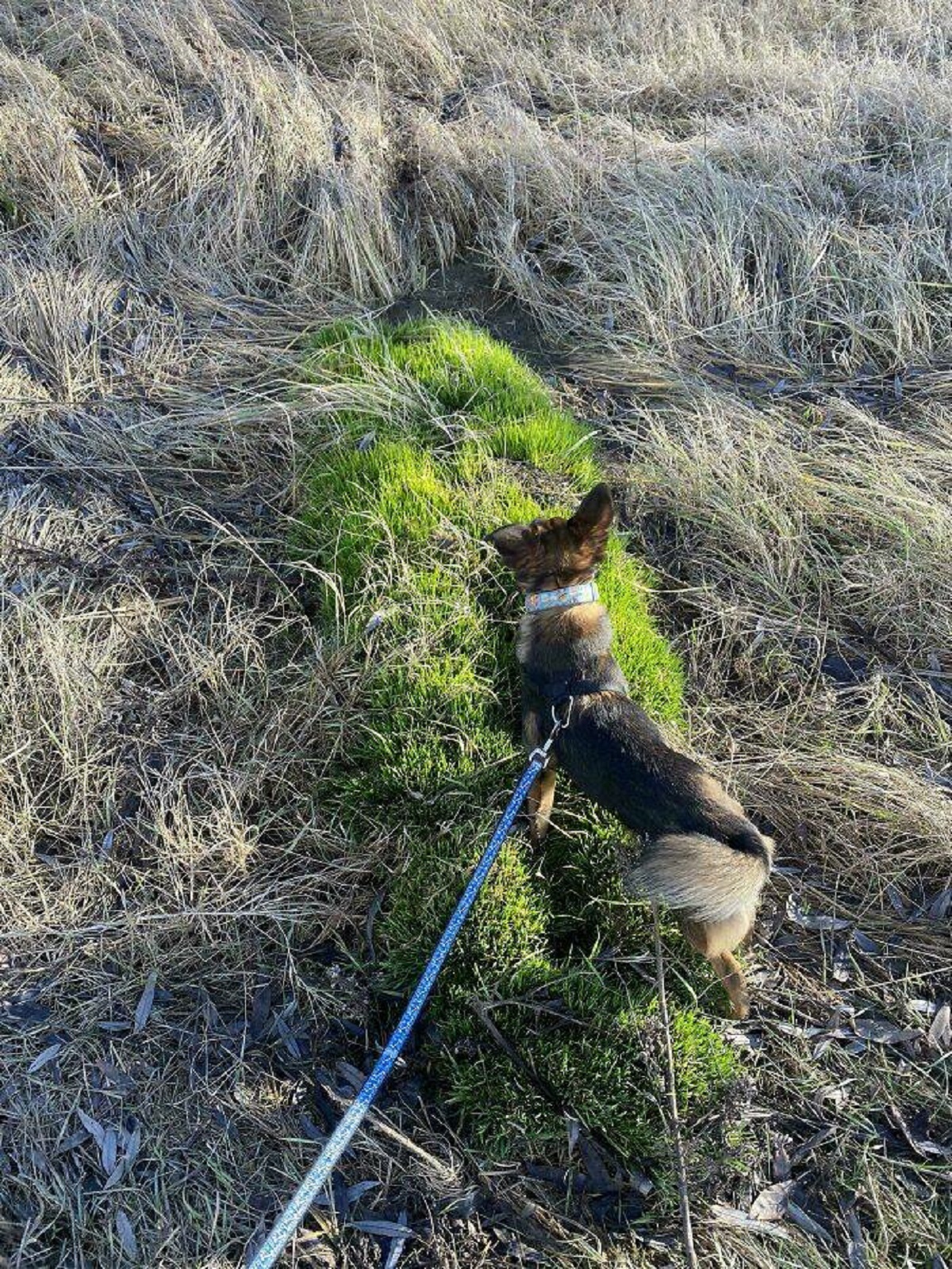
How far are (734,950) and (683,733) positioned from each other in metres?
0.84

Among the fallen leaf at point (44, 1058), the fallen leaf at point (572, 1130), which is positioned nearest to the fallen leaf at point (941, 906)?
the fallen leaf at point (572, 1130)

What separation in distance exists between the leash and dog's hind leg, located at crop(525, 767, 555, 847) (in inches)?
2.9

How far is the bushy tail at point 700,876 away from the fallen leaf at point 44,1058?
1665mm

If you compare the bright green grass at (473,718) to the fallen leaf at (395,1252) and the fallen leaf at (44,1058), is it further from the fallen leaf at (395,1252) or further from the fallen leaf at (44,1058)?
the fallen leaf at (44,1058)

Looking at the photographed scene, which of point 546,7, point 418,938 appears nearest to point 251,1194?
point 418,938

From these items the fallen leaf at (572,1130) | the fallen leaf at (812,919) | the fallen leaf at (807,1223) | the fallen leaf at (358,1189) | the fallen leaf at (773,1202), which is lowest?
the fallen leaf at (807,1223)

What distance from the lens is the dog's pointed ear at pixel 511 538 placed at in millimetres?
3152

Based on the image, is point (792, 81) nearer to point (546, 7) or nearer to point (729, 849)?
point (546, 7)

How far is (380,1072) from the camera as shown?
2.05 meters

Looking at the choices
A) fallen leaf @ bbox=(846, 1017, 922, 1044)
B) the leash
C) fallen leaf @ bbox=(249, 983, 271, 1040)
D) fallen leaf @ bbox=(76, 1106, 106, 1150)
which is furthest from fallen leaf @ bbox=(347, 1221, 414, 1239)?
fallen leaf @ bbox=(846, 1017, 922, 1044)

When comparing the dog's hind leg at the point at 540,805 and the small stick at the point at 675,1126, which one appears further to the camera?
the dog's hind leg at the point at 540,805

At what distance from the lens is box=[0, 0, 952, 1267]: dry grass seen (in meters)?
2.48

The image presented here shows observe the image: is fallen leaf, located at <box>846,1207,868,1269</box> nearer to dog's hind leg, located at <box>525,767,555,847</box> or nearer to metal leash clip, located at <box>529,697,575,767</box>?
dog's hind leg, located at <box>525,767,555,847</box>

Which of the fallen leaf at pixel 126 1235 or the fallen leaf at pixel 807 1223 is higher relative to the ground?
the fallen leaf at pixel 126 1235
